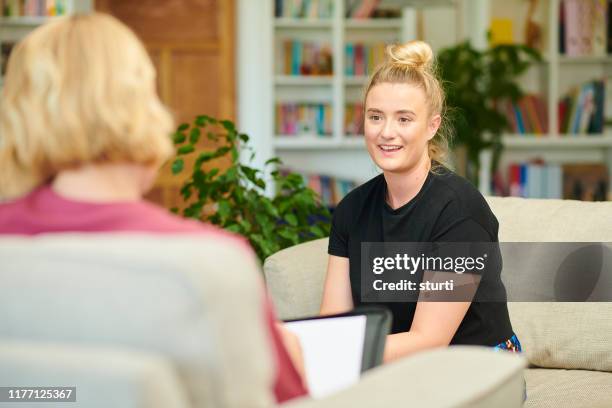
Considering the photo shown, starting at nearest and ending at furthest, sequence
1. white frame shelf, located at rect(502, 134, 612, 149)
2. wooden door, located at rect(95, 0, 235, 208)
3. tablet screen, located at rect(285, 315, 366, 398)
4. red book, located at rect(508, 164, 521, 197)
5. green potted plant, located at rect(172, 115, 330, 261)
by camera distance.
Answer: tablet screen, located at rect(285, 315, 366, 398) < green potted plant, located at rect(172, 115, 330, 261) < white frame shelf, located at rect(502, 134, 612, 149) < red book, located at rect(508, 164, 521, 197) < wooden door, located at rect(95, 0, 235, 208)

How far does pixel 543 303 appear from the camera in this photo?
7.72 ft

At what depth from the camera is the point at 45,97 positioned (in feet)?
3.42

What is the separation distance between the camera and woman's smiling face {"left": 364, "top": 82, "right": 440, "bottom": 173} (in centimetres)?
210

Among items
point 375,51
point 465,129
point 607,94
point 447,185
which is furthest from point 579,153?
point 447,185

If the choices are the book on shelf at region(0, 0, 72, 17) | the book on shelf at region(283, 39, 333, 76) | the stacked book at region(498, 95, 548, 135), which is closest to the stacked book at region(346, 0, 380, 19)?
the book on shelf at region(283, 39, 333, 76)

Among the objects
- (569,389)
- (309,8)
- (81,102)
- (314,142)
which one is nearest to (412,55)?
(569,389)

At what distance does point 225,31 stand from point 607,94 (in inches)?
103

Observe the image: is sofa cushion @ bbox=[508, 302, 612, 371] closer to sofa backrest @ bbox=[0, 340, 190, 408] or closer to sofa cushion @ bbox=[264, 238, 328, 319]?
sofa cushion @ bbox=[264, 238, 328, 319]

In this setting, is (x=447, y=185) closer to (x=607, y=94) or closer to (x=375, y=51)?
(x=375, y=51)

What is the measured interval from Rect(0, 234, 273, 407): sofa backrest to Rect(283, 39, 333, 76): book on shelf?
5114mm

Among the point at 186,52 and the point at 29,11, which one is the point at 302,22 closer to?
the point at 186,52

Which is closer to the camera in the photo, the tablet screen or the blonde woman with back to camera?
the blonde woman with back to camera

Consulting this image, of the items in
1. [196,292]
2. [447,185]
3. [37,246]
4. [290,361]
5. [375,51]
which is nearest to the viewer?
[196,292]

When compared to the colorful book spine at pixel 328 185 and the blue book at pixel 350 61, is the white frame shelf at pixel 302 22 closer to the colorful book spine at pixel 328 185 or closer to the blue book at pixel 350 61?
the blue book at pixel 350 61
